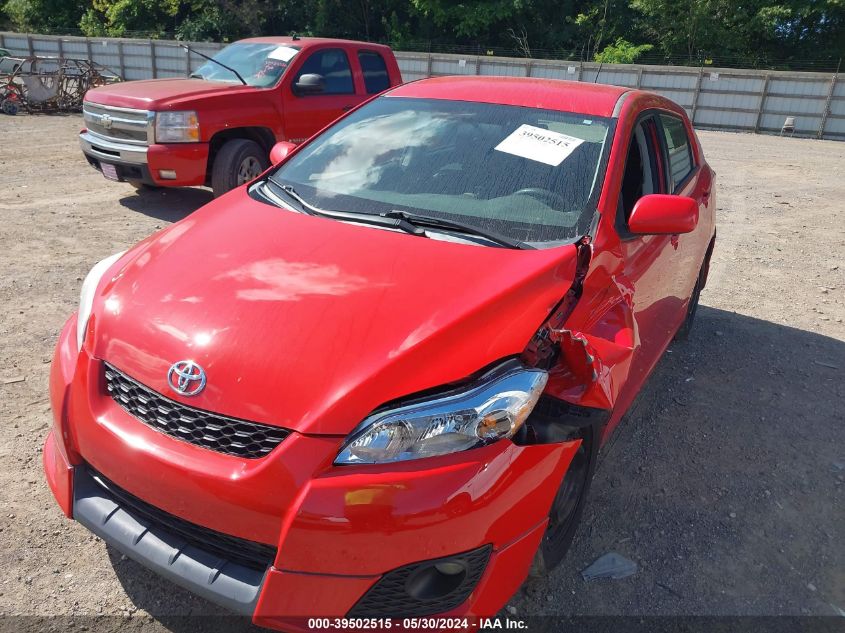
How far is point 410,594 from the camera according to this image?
1764 millimetres

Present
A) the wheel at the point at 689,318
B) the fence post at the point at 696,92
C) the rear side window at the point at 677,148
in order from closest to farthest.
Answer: the rear side window at the point at 677,148, the wheel at the point at 689,318, the fence post at the point at 696,92

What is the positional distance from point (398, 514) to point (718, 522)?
1858mm

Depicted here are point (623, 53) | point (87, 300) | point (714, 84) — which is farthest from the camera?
point (623, 53)

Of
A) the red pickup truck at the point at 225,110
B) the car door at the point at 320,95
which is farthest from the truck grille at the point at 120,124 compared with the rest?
the car door at the point at 320,95

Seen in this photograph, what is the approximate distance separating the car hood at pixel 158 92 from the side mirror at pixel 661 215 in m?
5.40

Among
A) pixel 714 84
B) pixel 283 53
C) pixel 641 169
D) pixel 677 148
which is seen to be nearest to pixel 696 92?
pixel 714 84

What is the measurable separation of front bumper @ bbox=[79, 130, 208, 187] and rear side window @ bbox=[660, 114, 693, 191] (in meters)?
4.68

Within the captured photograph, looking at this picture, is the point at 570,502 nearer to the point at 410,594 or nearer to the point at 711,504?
the point at 410,594

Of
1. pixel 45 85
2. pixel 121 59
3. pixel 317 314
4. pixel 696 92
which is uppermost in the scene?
pixel 317 314

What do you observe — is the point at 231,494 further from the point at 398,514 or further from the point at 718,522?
the point at 718,522

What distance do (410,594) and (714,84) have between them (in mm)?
23300

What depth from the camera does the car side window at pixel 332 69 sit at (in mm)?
7758

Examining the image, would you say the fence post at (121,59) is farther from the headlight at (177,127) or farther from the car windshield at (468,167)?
the car windshield at (468,167)

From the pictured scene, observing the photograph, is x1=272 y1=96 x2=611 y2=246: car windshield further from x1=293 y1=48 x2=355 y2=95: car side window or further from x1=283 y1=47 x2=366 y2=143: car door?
x1=293 y1=48 x2=355 y2=95: car side window
